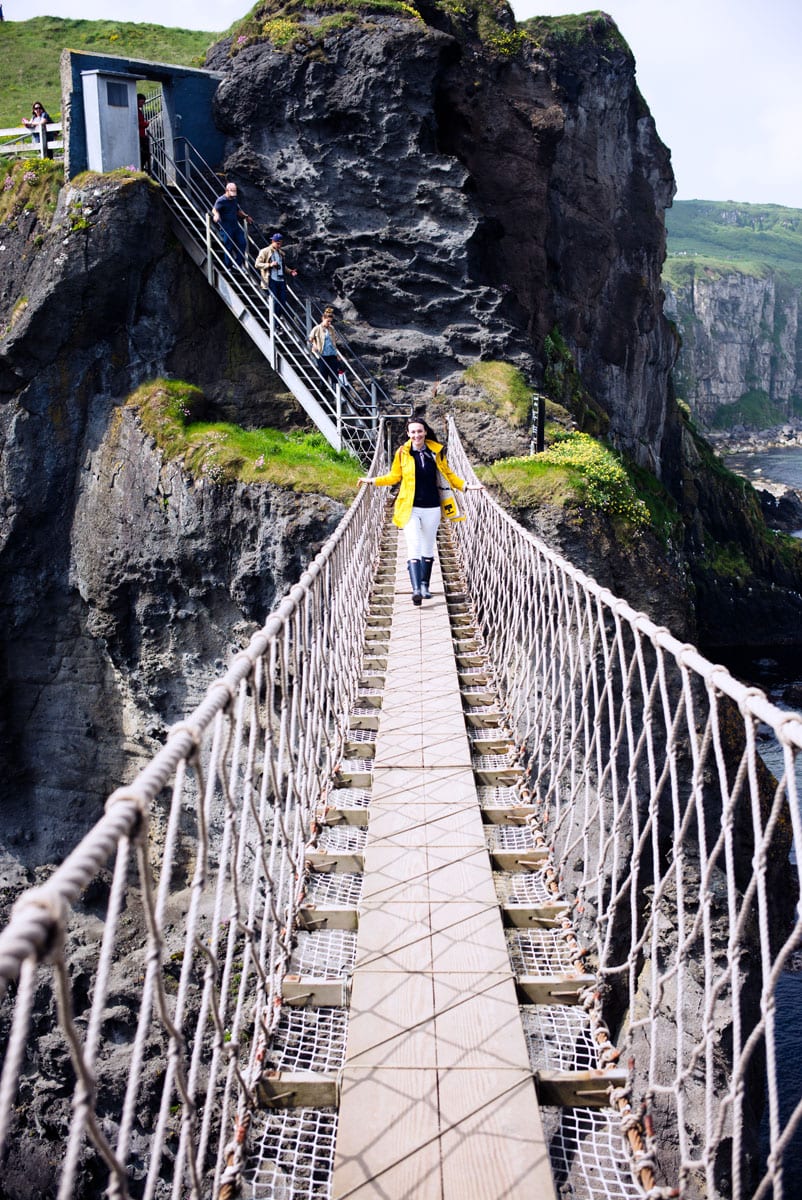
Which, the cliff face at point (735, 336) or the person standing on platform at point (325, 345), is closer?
the person standing on platform at point (325, 345)

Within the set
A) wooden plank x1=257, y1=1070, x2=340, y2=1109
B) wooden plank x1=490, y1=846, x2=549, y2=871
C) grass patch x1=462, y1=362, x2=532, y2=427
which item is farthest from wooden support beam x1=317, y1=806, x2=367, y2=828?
grass patch x1=462, y1=362, x2=532, y2=427

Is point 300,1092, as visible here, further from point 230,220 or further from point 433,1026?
point 230,220

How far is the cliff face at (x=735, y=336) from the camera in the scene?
92938mm

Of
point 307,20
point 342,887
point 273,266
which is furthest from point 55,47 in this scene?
point 342,887

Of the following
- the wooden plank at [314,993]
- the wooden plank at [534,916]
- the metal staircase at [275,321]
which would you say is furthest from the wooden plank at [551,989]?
the metal staircase at [275,321]

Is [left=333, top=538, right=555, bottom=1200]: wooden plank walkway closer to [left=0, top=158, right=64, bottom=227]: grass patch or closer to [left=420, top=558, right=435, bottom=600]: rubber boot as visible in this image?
[left=420, top=558, right=435, bottom=600]: rubber boot

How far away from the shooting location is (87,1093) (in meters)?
1.37

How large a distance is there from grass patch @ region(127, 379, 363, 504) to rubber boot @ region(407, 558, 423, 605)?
4239 mm

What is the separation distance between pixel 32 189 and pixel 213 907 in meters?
13.1

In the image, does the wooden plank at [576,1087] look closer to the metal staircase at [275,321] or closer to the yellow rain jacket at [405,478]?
the yellow rain jacket at [405,478]

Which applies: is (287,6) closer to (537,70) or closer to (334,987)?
(537,70)

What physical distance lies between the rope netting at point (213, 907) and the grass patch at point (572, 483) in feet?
6.38

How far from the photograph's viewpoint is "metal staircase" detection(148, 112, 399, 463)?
13242mm

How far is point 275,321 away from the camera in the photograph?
43.8 ft
